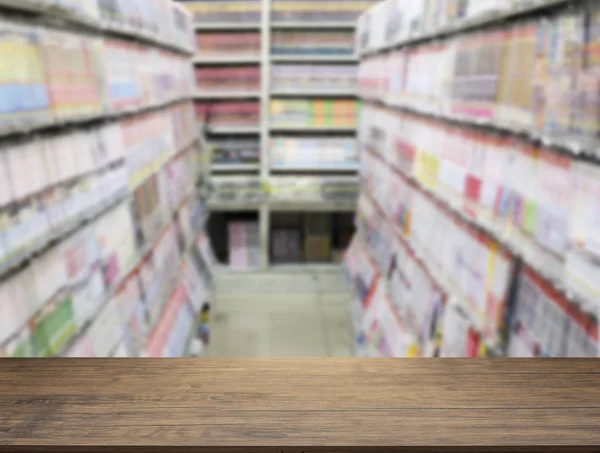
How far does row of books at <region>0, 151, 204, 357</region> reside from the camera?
57.5 inches

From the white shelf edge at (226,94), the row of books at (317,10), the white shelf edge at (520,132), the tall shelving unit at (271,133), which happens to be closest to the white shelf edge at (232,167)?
the tall shelving unit at (271,133)

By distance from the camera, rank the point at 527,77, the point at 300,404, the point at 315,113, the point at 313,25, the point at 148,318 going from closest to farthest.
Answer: the point at 300,404
the point at 527,77
the point at 148,318
the point at 313,25
the point at 315,113

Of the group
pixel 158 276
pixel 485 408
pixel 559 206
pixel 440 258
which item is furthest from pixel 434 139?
pixel 485 408

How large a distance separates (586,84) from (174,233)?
264cm

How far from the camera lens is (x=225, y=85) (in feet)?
14.8

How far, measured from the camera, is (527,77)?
1.51 m

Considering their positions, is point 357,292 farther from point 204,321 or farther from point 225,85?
point 225,85

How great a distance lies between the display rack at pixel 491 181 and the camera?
1.29m

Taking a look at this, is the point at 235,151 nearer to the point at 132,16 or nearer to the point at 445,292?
the point at 132,16

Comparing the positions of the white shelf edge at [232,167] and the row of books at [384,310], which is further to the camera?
the white shelf edge at [232,167]

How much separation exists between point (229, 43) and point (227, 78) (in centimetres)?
28

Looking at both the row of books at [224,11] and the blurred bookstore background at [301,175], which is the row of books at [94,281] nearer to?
the blurred bookstore background at [301,175]

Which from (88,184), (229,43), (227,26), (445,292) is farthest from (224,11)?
(445,292)

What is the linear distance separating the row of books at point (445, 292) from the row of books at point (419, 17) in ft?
2.41
